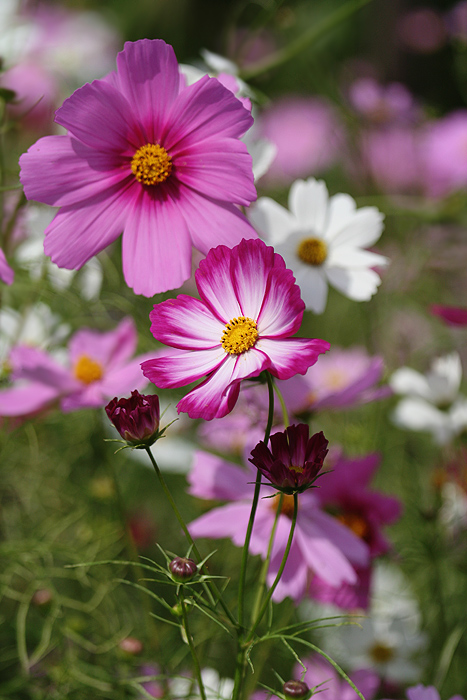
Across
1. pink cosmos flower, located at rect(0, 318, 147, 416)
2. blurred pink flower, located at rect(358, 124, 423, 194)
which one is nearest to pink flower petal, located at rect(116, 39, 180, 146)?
pink cosmos flower, located at rect(0, 318, 147, 416)

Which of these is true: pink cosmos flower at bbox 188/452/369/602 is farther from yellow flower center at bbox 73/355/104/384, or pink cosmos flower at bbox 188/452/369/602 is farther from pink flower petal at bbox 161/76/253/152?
pink flower petal at bbox 161/76/253/152

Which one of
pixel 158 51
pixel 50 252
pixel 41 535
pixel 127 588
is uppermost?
pixel 158 51

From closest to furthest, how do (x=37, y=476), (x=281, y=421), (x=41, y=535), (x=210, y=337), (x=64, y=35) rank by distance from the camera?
(x=210, y=337), (x=281, y=421), (x=41, y=535), (x=37, y=476), (x=64, y=35)

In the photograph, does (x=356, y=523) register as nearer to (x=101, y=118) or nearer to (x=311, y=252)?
(x=311, y=252)

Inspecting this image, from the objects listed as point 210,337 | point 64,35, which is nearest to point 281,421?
point 210,337

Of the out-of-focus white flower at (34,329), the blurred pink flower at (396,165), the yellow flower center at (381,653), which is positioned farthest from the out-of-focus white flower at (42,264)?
the blurred pink flower at (396,165)

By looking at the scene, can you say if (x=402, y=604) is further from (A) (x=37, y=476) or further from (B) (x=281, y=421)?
(A) (x=37, y=476)
